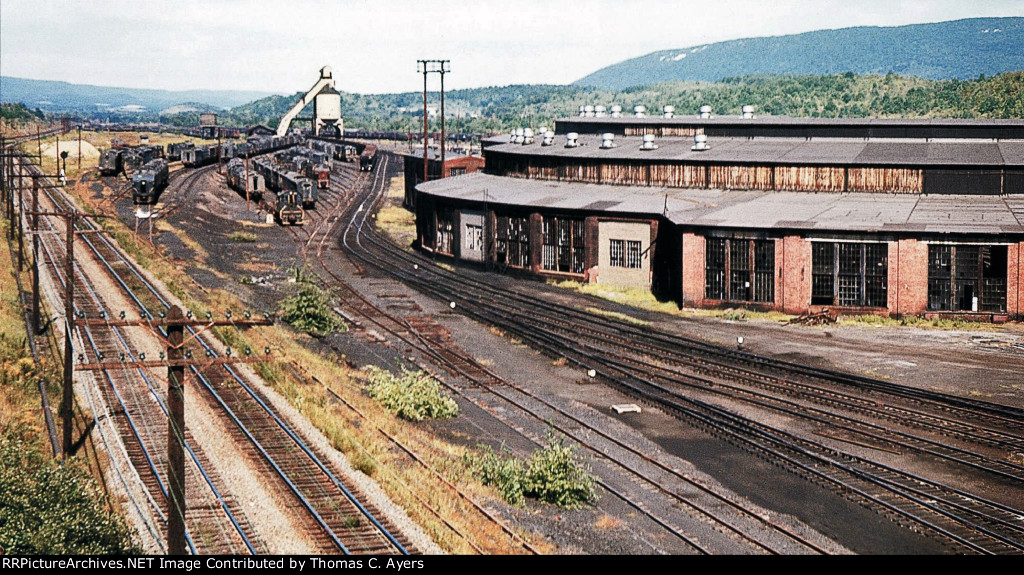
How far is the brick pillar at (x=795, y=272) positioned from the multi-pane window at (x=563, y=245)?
12.5 meters

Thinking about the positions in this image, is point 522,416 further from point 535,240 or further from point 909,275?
point 535,240

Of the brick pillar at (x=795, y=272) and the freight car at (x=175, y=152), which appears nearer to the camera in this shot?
the brick pillar at (x=795, y=272)

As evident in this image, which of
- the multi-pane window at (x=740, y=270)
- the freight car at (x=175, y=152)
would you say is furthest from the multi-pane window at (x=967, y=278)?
the freight car at (x=175, y=152)

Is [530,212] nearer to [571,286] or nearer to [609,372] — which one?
[571,286]

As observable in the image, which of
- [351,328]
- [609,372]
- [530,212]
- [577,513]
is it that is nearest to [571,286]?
[530,212]

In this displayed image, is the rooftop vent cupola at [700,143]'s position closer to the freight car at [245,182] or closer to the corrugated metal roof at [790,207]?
the corrugated metal roof at [790,207]

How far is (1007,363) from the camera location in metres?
38.9

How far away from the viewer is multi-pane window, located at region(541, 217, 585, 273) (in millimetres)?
57500

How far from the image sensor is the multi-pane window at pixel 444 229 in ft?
218

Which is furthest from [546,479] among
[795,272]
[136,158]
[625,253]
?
[136,158]

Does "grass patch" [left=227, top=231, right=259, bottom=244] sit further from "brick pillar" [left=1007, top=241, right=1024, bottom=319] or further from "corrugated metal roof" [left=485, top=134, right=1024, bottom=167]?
"brick pillar" [left=1007, top=241, right=1024, bottom=319]

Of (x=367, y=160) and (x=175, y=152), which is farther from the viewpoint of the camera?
(x=367, y=160)

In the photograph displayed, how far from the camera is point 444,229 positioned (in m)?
67.2

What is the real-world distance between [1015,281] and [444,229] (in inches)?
1323
